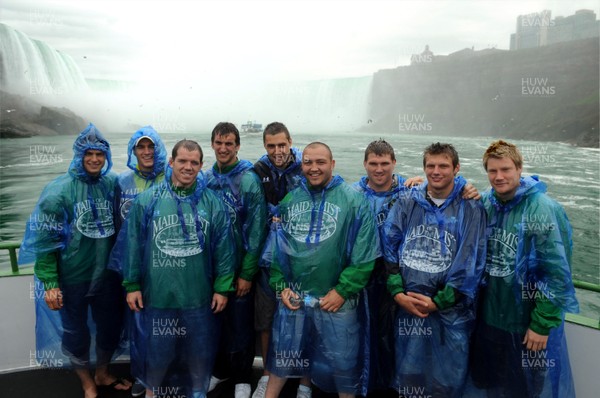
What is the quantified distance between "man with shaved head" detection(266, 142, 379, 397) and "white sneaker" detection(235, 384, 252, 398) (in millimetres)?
398

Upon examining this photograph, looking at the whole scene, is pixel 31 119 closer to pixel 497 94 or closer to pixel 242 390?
pixel 242 390

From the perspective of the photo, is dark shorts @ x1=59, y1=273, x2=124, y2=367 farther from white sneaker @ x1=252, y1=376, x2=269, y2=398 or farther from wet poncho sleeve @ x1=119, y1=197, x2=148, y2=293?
white sneaker @ x1=252, y1=376, x2=269, y2=398

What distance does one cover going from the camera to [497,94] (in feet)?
245

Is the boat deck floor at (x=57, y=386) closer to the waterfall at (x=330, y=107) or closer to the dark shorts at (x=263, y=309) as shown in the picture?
the dark shorts at (x=263, y=309)

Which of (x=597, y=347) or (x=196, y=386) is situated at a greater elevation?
(x=597, y=347)

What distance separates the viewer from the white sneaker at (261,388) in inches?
99.7

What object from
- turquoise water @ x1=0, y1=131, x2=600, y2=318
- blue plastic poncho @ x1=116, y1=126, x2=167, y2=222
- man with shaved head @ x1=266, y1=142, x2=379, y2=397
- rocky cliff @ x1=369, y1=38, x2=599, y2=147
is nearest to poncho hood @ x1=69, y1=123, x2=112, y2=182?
blue plastic poncho @ x1=116, y1=126, x2=167, y2=222

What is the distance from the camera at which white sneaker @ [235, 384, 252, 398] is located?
2560mm

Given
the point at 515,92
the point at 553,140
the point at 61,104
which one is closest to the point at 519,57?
the point at 515,92

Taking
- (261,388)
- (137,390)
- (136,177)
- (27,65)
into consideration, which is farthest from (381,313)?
(27,65)

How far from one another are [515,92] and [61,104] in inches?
2762

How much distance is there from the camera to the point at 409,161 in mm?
38406

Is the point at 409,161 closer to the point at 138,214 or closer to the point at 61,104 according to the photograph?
the point at 138,214

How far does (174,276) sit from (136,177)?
782 mm
